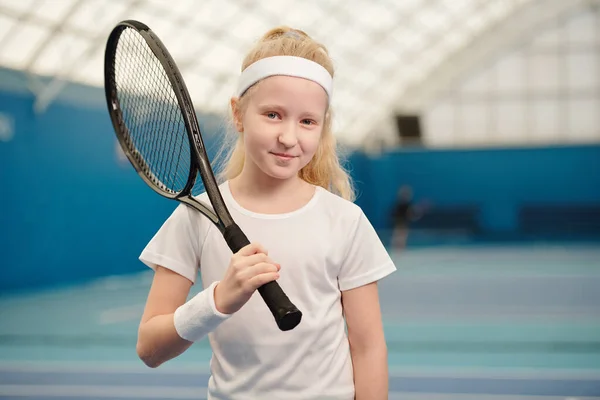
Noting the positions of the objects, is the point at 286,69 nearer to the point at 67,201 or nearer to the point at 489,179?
the point at 67,201

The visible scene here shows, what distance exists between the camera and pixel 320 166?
2094mm

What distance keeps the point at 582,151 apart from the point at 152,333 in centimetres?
2231

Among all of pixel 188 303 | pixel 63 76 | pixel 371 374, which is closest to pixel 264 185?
pixel 188 303

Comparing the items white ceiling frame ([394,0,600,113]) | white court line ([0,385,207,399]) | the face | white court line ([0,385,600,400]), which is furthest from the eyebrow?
Answer: white ceiling frame ([394,0,600,113])

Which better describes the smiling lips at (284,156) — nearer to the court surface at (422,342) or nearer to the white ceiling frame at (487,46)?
the court surface at (422,342)

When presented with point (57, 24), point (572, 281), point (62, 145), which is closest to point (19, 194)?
point (62, 145)

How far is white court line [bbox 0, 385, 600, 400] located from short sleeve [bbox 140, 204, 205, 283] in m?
3.53

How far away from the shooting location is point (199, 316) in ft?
5.52

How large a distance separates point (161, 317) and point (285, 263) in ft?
1.00

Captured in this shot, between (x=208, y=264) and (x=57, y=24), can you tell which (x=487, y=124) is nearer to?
(x=57, y=24)

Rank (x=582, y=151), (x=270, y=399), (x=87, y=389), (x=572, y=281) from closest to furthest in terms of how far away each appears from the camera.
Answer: (x=270, y=399), (x=87, y=389), (x=572, y=281), (x=582, y=151)

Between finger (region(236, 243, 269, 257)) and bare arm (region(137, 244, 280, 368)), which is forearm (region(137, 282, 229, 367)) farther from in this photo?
finger (region(236, 243, 269, 257))

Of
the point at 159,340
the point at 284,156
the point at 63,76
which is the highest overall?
the point at 63,76

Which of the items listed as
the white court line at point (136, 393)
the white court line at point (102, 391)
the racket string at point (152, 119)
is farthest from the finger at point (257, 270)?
the white court line at point (102, 391)
